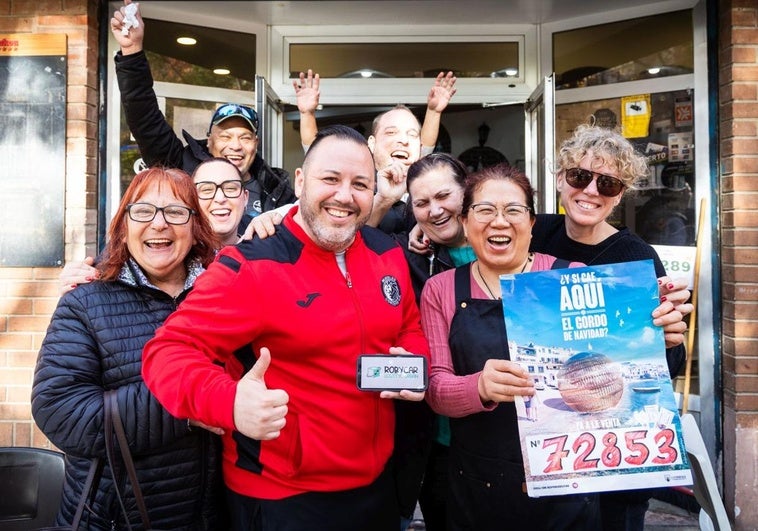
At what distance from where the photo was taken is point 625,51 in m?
4.82

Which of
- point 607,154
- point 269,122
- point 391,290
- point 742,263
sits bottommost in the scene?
point 391,290

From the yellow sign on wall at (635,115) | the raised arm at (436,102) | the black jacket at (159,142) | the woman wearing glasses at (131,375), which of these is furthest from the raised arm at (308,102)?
the yellow sign on wall at (635,115)

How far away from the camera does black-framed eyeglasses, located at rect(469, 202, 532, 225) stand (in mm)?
1978

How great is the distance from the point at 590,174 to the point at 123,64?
7.98 ft

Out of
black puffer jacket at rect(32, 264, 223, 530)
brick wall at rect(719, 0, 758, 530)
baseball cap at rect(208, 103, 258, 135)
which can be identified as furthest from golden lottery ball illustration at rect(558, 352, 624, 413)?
brick wall at rect(719, 0, 758, 530)

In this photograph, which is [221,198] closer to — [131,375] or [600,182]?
[131,375]

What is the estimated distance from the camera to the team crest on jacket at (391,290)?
78.5 inches

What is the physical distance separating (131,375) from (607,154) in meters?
A: 1.96

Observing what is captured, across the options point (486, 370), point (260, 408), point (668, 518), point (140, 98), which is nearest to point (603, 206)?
point (486, 370)

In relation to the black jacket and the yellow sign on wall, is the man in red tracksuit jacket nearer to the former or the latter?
the black jacket

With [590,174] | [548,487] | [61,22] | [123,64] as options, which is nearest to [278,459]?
[548,487]

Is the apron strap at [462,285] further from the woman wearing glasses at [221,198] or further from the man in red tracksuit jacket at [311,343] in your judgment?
the woman wearing glasses at [221,198]

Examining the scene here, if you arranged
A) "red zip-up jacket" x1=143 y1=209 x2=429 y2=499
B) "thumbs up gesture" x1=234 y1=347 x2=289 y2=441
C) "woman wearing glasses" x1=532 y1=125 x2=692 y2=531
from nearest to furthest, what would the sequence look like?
"thumbs up gesture" x1=234 y1=347 x2=289 y2=441 < "red zip-up jacket" x1=143 y1=209 x2=429 y2=499 < "woman wearing glasses" x1=532 y1=125 x2=692 y2=531

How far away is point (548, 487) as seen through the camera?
1744 mm
